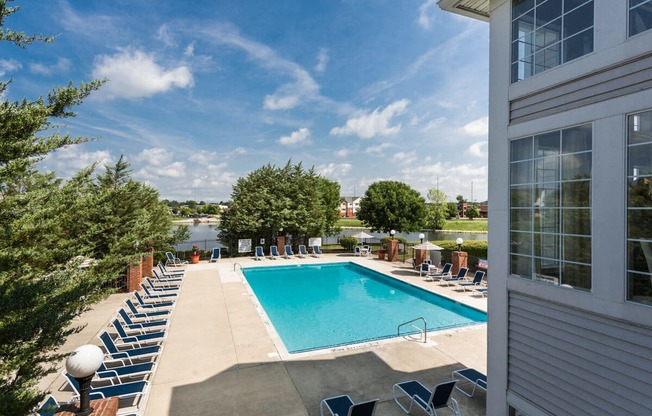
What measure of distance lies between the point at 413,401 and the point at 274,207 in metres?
19.7

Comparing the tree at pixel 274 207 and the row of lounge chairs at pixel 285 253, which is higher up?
the tree at pixel 274 207

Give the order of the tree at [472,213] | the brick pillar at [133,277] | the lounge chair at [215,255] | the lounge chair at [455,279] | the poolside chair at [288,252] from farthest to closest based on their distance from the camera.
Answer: the tree at [472,213]
the poolside chair at [288,252]
the lounge chair at [215,255]
the lounge chair at [455,279]
the brick pillar at [133,277]

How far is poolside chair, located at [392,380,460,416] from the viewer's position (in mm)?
5746

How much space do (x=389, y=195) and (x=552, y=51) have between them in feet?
94.3

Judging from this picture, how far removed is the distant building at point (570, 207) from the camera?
3508 millimetres

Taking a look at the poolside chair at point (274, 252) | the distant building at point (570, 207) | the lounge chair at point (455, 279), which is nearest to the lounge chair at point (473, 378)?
the distant building at point (570, 207)

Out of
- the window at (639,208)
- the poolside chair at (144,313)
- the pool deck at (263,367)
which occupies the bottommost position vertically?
the pool deck at (263,367)

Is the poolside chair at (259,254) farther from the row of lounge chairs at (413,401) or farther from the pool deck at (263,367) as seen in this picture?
the row of lounge chairs at (413,401)

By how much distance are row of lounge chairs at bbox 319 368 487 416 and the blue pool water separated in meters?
3.14

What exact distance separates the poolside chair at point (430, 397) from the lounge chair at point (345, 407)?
3.04ft

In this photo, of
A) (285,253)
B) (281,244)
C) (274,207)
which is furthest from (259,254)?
(274,207)

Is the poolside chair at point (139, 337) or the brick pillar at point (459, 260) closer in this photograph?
the poolside chair at point (139, 337)

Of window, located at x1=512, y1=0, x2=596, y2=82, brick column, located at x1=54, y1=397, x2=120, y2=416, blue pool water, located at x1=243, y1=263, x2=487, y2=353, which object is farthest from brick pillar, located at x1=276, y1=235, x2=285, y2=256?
window, located at x1=512, y1=0, x2=596, y2=82

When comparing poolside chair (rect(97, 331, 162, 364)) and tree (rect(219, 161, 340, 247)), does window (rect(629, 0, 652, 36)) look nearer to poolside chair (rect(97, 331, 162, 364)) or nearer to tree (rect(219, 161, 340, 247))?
poolside chair (rect(97, 331, 162, 364))
